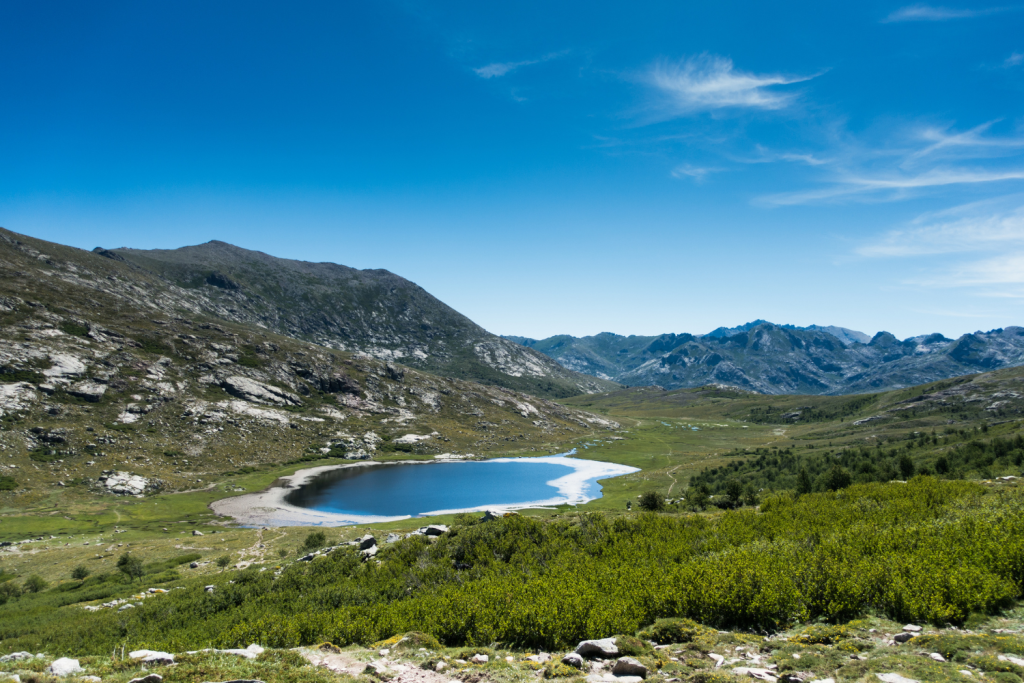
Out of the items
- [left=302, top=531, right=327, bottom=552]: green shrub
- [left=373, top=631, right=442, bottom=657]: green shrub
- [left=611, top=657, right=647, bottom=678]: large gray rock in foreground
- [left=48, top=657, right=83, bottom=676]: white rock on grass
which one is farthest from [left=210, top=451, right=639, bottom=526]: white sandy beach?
[left=611, top=657, right=647, bottom=678]: large gray rock in foreground

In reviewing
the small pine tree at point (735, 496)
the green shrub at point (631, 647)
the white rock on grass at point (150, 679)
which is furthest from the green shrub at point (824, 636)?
the small pine tree at point (735, 496)

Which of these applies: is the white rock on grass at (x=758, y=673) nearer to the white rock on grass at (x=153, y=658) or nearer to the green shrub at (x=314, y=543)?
the white rock on grass at (x=153, y=658)

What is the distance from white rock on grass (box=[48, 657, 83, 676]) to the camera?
47.7 ft

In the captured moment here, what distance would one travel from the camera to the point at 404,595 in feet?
92.7

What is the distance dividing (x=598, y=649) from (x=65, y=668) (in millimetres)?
18470

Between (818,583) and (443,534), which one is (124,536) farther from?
(818,583)

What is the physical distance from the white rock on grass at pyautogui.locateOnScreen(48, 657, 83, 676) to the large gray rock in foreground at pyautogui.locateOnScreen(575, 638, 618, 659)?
17323mm

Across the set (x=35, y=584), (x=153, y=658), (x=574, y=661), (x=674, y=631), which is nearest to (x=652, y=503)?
(x=674, y=631)

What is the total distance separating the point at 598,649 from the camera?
15.6 metres

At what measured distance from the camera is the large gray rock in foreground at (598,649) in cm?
1551

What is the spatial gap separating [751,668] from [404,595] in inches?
853

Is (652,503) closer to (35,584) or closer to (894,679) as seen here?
(894,679)

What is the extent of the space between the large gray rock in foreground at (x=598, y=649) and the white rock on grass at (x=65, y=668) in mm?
17323

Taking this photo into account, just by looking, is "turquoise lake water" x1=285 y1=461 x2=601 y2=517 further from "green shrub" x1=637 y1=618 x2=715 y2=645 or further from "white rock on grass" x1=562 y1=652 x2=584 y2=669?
"white rock on grass" x1=562 y1=652 x2=584 y2=669
